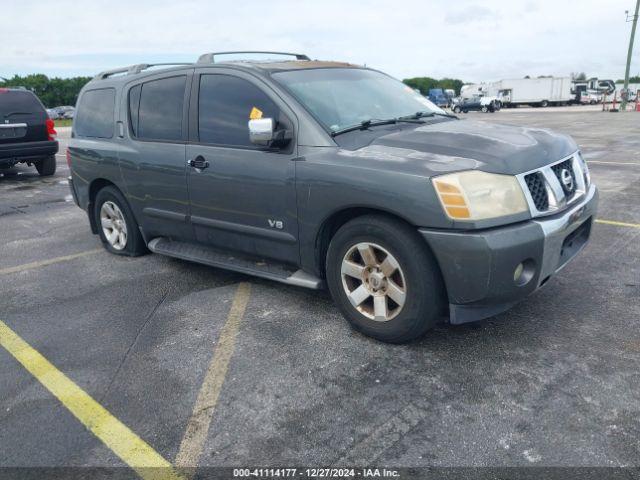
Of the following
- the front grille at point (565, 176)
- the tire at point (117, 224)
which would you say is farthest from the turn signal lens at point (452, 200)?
the tire at point (117, 224)

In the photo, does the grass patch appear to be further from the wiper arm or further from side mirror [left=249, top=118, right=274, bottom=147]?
side mirror [left=249, top=118, right=274, bottom=147]

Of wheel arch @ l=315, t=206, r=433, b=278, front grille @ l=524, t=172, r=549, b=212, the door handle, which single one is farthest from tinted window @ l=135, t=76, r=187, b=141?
front grille @ l=524, t=172, r=549, b=212

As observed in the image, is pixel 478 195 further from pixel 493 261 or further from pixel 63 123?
pixel 63 123

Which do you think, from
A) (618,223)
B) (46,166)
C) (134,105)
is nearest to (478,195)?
(134,105)

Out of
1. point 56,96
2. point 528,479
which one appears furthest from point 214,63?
point 56,96

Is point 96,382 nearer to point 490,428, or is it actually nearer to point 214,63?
point 490,428

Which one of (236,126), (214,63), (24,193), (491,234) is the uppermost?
(214,63)

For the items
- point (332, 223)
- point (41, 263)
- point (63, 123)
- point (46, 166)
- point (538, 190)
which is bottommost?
point (63, 123)

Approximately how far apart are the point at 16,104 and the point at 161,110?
782cm

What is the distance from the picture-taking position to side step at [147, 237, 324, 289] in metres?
3.81

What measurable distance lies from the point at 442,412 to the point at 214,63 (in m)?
3.09

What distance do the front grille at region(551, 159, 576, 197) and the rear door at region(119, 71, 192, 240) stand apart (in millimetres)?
2735

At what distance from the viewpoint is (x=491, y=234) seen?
2.93 meters

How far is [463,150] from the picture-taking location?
3.26 metres
